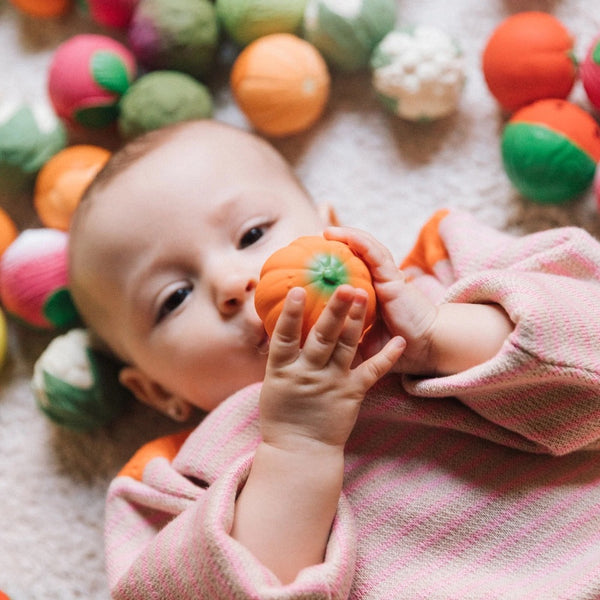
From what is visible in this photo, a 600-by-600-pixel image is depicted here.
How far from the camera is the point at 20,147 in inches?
49.6

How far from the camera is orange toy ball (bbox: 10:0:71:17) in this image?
1.35m

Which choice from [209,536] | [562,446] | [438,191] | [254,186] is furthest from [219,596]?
[438,191]

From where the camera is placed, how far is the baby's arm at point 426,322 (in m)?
0.84

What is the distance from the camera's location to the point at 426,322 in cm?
85

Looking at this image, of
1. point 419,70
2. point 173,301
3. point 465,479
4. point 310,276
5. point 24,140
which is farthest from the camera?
point 24,140

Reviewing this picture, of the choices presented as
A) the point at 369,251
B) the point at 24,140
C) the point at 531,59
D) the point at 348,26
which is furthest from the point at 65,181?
the point at 531,59

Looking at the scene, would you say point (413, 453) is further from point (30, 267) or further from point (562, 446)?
point (30, 267)

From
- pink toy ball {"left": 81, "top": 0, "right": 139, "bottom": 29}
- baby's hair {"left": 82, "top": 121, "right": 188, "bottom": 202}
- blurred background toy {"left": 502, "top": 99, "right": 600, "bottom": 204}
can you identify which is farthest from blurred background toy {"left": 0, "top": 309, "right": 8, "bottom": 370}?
blurred background toy {"left": 502, "top": 99, "right": 600, "bottom": 204}

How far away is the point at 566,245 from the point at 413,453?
13.4 inches

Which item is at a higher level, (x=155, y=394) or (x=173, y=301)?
(x=173, y=301)

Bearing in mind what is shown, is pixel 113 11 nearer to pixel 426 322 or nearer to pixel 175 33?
pixel 175 33

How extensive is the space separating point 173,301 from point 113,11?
0.59 m

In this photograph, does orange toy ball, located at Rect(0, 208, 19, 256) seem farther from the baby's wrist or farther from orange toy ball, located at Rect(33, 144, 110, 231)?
the baby's wrist

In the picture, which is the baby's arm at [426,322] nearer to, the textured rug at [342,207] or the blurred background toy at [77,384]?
A: the textured rug at [342,207]
